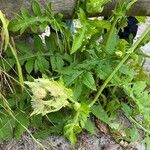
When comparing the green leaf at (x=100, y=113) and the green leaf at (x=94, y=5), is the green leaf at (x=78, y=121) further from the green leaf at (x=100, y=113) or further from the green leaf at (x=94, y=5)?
the green leaf at (x=94, y=5)

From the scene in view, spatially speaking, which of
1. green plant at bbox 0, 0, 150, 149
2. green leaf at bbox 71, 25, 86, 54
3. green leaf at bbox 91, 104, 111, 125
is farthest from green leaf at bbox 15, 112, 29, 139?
green leaf at bbox 71, 25, 86, 54

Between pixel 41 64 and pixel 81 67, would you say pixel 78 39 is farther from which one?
pixel 41 64

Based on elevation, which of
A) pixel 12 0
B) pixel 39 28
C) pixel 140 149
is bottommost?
pixel 140 149

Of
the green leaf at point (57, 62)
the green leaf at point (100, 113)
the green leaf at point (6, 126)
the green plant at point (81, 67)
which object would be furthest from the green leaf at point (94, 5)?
the green leaf at point (6, 126)

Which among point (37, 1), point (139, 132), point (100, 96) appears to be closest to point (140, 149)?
point (139, 132)

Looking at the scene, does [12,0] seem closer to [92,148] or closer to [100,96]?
[100,96]

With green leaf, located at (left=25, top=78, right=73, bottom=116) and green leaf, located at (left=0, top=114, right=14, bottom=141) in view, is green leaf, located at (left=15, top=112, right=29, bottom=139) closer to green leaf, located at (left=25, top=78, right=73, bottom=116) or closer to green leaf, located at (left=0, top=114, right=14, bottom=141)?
green leaf, located at (left=0, top=114, right=14, bottom=141)

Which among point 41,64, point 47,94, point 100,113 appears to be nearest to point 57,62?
point 41,64
